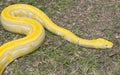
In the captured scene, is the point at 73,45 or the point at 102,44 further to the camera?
the point at 73,45

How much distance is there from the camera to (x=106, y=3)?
7965 millimetres

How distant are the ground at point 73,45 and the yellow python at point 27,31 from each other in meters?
0.12

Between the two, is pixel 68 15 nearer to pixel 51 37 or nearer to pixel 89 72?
pixel 51 37

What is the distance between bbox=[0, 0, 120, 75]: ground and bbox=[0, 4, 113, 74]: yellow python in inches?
4.8

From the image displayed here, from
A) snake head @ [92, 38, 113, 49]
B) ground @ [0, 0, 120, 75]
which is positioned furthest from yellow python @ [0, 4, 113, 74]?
ground @ [0, 0, 120, 75]

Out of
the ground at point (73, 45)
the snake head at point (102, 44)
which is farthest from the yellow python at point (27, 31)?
the ground at point (73, 45)

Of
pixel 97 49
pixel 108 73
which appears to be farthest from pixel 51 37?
pixel 108 73

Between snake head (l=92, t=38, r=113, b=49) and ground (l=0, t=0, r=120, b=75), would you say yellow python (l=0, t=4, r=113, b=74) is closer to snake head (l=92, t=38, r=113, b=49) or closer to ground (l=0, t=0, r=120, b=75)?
snake head (l=92, t=38, r=113, b=49)

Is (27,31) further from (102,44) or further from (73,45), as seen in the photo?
(102,44)

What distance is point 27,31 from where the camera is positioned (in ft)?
22.0

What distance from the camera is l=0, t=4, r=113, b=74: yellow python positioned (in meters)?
6.03

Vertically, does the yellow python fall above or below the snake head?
above

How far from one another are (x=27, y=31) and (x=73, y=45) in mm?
986

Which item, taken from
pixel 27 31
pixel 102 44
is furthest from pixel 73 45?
pixel 27 31
